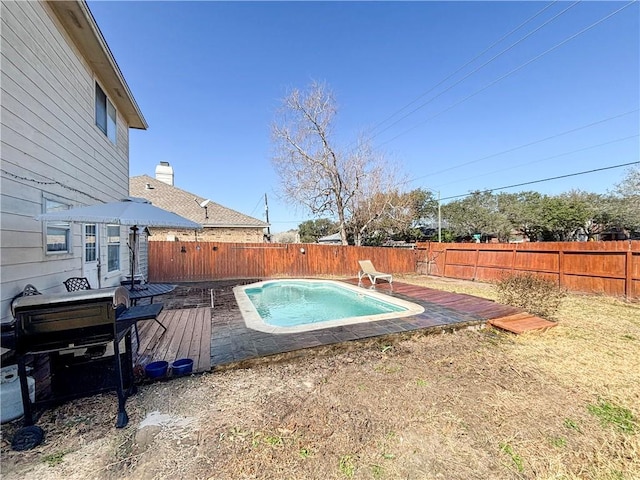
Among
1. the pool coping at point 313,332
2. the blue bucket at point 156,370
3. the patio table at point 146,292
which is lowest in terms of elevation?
the pool coping at point 313,332

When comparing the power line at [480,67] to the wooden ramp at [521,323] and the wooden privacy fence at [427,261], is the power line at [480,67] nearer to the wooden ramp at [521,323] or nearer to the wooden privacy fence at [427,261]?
the wooden privacy fence at [427,261]

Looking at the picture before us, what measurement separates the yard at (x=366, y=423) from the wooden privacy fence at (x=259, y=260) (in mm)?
9122

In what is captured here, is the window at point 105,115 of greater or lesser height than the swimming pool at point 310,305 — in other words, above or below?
above

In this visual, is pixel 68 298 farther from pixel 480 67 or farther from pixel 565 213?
pixel 565 213

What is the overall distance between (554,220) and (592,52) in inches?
725

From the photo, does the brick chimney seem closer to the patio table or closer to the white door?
the white door

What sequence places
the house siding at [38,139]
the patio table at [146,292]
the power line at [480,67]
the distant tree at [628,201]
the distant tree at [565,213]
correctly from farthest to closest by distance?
the distant tree at [565,213], the distant tree at [628,201], the power line at [480,67], the patio table at [146,292], the house siding at [38,139]

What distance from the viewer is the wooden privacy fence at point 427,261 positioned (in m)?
7.61

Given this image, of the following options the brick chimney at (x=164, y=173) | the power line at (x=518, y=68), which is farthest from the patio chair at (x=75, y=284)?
the brick chimney at (x=164, y=173)

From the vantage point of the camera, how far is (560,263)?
880cm

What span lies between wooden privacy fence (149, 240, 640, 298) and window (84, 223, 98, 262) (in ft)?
19.9

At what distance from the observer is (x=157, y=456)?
2.00m

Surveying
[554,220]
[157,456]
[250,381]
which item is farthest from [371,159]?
[554,220]

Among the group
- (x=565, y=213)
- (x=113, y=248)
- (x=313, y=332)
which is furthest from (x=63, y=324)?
(x=565, y=213)
